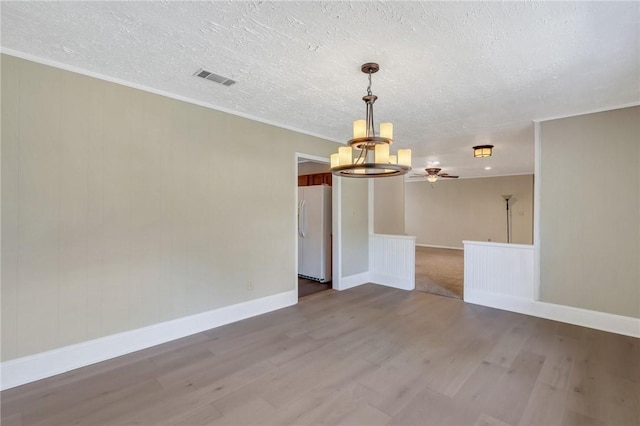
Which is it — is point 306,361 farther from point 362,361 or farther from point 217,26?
point 217,26

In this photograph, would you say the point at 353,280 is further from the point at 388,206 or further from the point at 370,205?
the point at 388,206

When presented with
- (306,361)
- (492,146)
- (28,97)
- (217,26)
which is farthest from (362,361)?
(492,146)

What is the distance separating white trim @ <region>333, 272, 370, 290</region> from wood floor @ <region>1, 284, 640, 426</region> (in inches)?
61.1

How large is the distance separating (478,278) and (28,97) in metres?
5.60

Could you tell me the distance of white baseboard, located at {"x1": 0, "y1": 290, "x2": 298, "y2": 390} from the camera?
2.39 metres

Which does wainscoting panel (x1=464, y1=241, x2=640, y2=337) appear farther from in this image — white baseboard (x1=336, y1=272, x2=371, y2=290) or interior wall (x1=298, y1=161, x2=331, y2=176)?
interior wall (x1=298, y1=161, x2=331, y2=176)

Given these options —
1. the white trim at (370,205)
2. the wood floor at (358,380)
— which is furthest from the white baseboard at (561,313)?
the white trim at (370,205)

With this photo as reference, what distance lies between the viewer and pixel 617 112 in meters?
3.45

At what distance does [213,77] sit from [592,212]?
4576mm

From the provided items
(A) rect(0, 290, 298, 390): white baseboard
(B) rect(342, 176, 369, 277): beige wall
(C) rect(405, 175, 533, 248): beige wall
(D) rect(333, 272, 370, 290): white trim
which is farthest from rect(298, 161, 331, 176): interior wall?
(C) rect(405, 175, 533, 248): beige wall

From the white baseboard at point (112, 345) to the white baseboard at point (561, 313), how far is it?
3.28 metres

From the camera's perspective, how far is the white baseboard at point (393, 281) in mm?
5312

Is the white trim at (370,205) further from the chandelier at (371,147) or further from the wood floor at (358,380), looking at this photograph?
the chandelier at (371,147)

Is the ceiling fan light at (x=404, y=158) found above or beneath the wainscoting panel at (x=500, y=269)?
above
